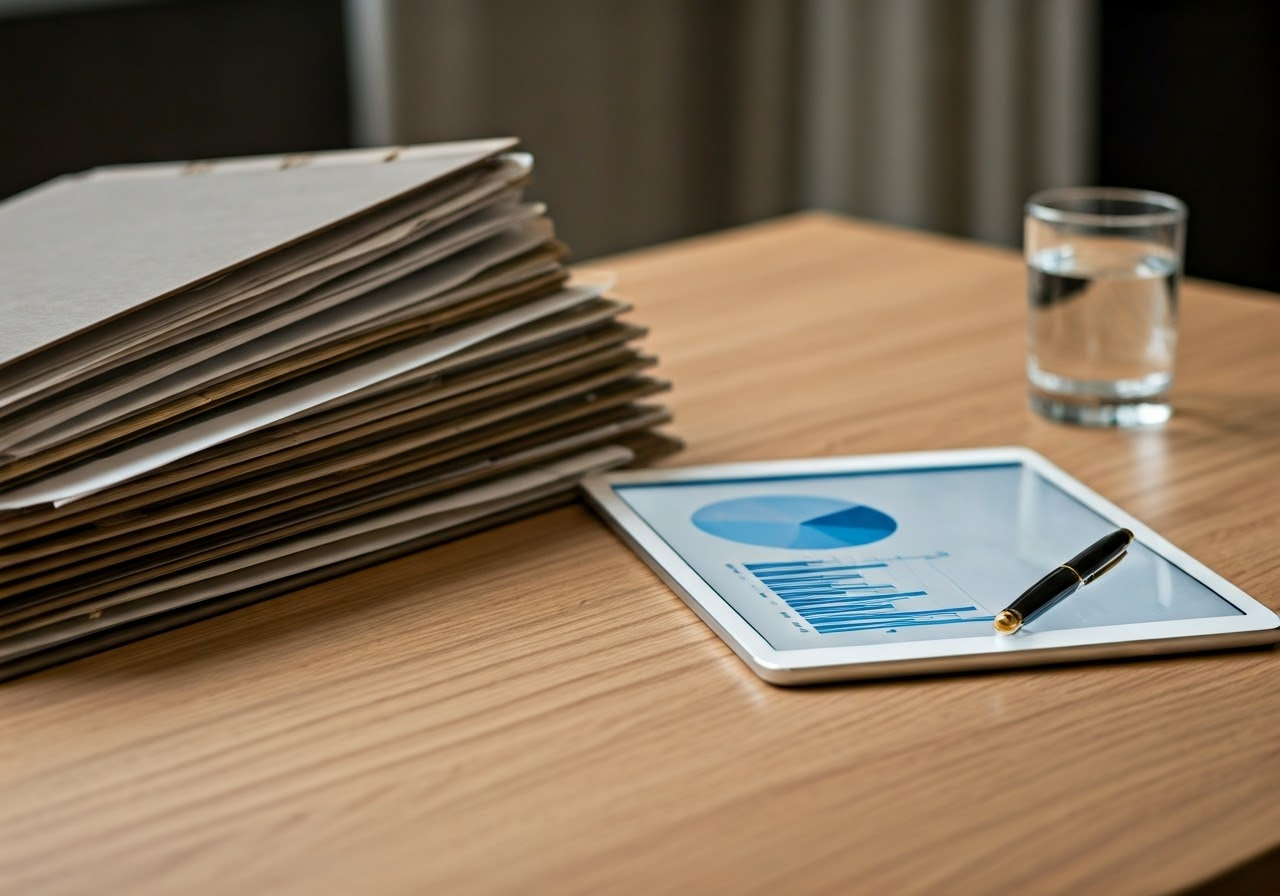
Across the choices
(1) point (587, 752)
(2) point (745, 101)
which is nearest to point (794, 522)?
(1) point (587, 752)

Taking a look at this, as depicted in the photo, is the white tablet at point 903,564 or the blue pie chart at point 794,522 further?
the blue pie chart at point 794,522

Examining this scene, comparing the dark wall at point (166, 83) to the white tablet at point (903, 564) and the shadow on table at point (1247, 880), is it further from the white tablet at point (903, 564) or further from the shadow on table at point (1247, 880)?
the shadow on table at point (1247, 880)

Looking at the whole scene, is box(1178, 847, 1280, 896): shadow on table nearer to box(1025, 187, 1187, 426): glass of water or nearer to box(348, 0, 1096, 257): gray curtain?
box(1025, 187, 1187, 426): glass of water

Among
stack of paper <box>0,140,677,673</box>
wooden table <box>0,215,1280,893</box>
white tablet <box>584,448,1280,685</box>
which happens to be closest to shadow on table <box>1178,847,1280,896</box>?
wooden table <box>0,215,1280,893</box>

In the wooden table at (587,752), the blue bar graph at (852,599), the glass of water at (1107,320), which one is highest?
the glass of water at (1107,320)

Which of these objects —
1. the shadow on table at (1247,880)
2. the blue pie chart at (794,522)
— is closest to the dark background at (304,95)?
the blue pie chart at (794,522)

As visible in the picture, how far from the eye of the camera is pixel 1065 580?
606mm

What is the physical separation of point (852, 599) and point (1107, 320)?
1.01ft

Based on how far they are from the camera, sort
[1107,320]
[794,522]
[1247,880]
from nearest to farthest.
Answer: [1247,880], [794,522], [1107,320]

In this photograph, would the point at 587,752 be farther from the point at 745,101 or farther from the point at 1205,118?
the point at 745,101

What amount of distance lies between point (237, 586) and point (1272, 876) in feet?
1.36

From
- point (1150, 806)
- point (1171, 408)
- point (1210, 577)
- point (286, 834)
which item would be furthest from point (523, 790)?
point (1171, 408)

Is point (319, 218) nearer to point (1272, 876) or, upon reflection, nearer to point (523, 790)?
point (523, 790)

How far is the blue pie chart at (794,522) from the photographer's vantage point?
679 mm
